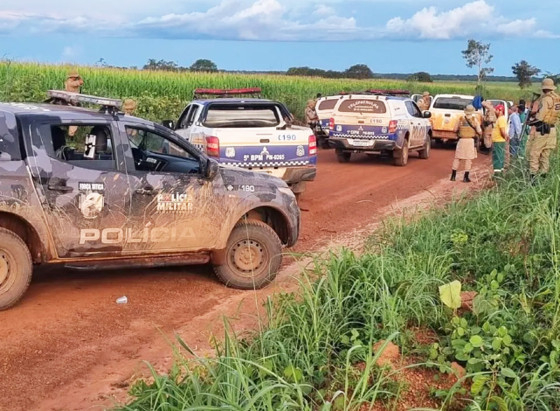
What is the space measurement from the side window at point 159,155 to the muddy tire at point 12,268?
1.47 meters

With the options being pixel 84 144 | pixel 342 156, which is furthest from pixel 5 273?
pixel 342 156

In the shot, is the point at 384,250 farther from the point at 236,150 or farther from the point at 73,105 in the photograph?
the point at 236,150

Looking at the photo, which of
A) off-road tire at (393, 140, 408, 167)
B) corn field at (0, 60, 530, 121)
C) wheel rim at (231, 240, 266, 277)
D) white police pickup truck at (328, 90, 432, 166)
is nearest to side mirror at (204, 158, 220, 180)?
wheel rim at (231, 240, 266, 277)

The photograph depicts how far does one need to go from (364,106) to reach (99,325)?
479 inches

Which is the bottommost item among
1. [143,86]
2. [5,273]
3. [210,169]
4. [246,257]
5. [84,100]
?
[246,257]

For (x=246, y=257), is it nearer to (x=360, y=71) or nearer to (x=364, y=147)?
(x=364, y=147)

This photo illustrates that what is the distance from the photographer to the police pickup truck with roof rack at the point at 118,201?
20.8 ft

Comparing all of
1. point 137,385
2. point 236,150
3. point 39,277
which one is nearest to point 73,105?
point 39,277

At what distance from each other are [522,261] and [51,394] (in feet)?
13.1

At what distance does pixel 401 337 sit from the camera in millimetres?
4520

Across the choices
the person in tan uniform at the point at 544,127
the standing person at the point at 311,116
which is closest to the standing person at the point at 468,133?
the person in tan uniform at the point at 544,127

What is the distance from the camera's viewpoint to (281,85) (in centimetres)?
3170

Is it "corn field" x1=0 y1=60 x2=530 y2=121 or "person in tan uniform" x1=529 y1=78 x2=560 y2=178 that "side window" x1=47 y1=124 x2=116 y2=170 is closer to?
"person in tan uniform" x1=529 y1=78 x2=560 y2=178

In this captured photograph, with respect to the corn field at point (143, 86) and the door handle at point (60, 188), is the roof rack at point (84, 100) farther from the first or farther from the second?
the corn field at point (143, 86)
